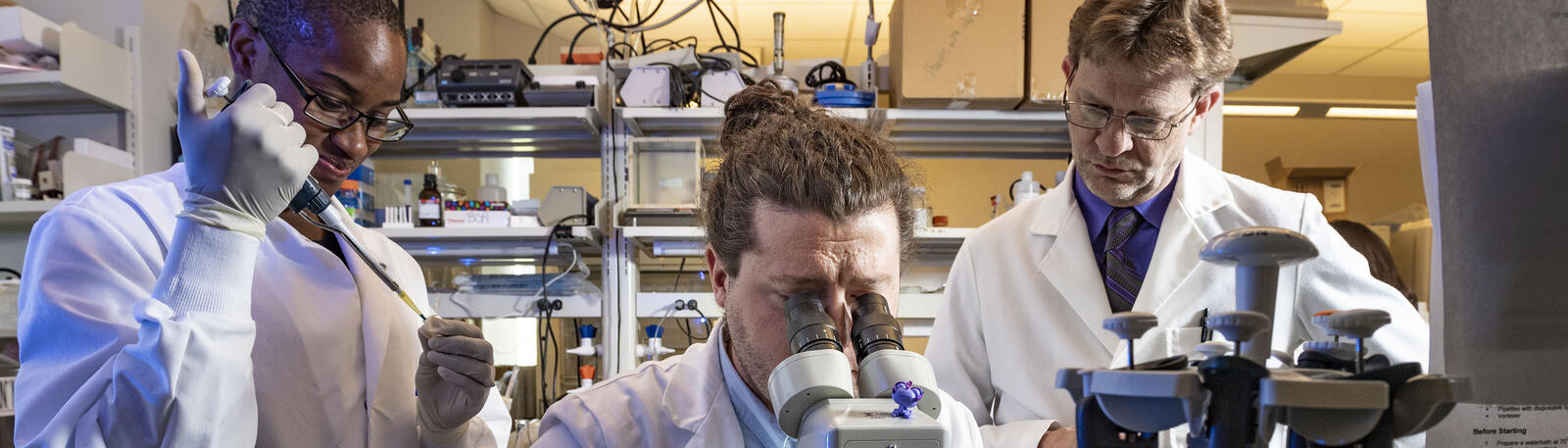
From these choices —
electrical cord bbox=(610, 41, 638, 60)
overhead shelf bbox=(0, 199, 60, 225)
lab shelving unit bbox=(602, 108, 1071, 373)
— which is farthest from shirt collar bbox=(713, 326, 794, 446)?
overhead shelf bbox=(0, 199, 60, 225)

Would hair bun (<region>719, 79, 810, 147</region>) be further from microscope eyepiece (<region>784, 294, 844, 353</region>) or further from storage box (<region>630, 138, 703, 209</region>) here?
storage box (<region>630, 138, 703, 209</region>)

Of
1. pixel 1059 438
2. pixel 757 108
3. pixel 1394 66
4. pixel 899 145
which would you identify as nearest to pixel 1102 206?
pixel 1059 438

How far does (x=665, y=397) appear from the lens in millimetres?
1104

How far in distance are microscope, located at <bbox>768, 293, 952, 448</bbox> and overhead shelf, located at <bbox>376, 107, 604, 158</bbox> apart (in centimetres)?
189

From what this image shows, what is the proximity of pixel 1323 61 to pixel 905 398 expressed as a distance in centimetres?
573

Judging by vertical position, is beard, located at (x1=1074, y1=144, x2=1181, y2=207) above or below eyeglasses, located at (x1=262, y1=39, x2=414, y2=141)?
below

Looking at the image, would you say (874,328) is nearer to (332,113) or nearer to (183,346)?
(183,346)

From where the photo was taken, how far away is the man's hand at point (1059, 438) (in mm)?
1147

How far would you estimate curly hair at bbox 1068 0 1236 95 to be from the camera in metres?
1.24

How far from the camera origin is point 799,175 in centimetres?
104

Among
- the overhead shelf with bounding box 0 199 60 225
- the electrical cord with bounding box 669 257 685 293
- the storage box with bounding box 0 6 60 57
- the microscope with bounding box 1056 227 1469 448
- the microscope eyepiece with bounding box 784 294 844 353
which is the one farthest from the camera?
the electrical cord with bounding box 669 257 685 293

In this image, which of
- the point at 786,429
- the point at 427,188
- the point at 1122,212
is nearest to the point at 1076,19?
the point at 1122,212

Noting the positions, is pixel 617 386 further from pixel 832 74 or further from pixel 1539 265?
pixel 832 74

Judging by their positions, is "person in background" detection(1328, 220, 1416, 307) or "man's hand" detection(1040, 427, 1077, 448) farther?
"person in background" detection(1328, 220, 1416, 307)
